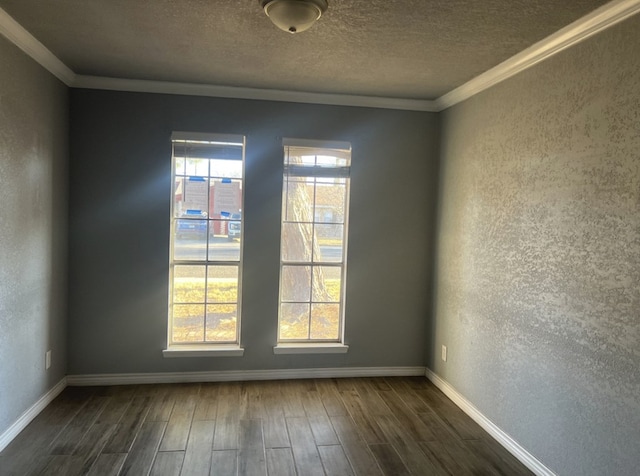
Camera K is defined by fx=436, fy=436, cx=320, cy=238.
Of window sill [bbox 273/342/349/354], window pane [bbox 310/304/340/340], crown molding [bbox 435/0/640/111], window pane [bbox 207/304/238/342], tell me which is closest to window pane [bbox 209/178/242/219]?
window pane [bbox 207/304/238/342]

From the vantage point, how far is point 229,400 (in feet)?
11.5

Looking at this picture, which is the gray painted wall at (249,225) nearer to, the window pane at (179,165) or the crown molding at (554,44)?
the window pane at (179,165)

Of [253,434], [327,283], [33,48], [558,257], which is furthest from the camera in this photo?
[327,283]

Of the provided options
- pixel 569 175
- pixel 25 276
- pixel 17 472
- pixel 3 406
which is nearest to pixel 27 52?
pixel 25 276

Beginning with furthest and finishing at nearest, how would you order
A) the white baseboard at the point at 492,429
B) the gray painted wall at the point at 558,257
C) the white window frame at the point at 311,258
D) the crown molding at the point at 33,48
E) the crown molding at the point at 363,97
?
the white window frame at the point at 311,258 → the white baseboard at the point at 492,429 → the crown molding at the point at 33,48 → the crown molding at the point at 363,97 → the gray painted wall at the point at 558,257

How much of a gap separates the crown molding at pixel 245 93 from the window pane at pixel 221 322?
1867 millimetres

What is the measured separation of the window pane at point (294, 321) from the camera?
4.05 metres

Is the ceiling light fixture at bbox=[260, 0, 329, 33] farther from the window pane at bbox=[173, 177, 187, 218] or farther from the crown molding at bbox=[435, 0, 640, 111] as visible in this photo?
the window pane at bbox=[173, 177, 187, 218]

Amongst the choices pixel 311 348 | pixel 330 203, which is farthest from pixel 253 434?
pixel 330 203

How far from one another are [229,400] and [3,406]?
1.49m

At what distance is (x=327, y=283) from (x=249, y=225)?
919 millimetres

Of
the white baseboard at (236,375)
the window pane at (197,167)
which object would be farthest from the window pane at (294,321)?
the window pane at (197,167)

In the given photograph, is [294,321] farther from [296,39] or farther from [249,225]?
[296,39]

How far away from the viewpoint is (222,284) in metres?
3.95
